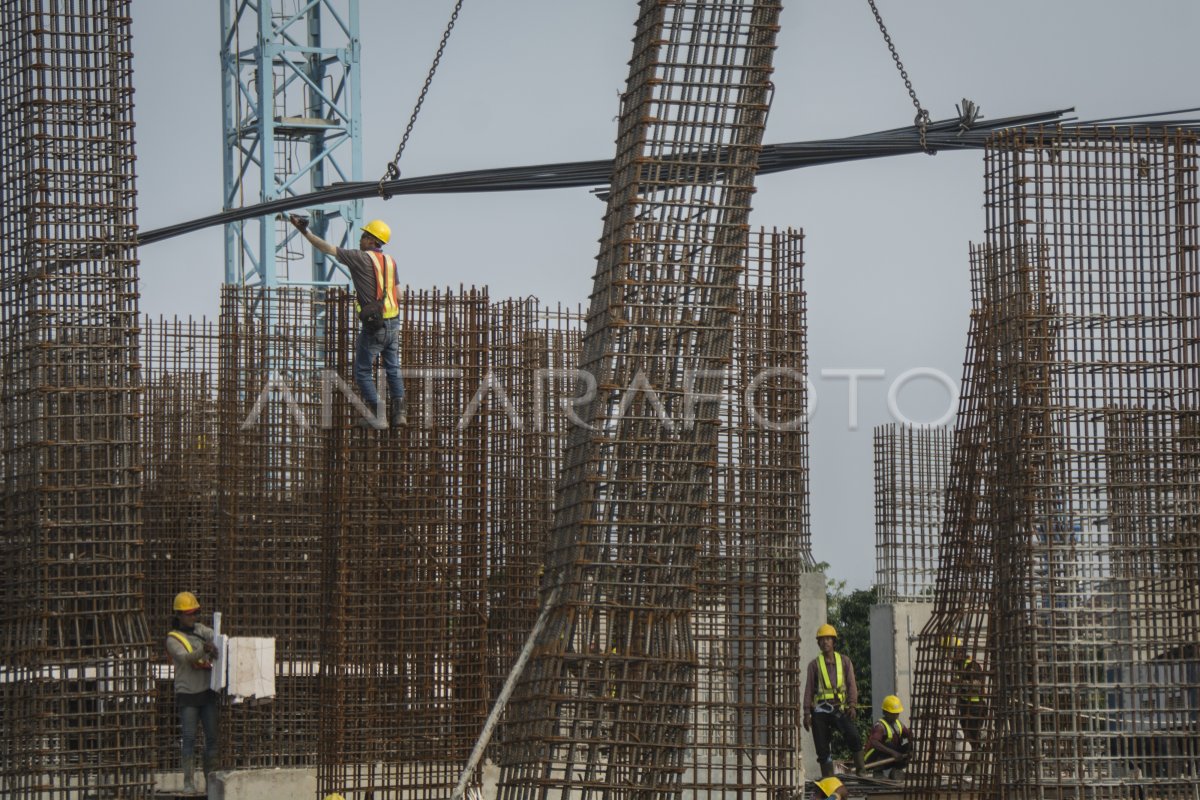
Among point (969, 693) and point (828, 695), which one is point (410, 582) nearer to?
point (828, 695)

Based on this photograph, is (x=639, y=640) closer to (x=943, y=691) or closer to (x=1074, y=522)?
(x=1074, y=522)

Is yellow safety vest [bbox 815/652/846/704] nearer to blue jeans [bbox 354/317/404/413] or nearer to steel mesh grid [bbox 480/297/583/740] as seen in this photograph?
steel mesh grid [bbox 480/297/583/740]

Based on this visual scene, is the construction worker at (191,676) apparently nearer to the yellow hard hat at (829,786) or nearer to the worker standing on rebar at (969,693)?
the yellow hard hat at (829,786)

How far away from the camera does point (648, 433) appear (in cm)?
1148

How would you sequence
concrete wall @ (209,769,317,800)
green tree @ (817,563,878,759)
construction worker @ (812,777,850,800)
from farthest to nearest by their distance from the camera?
green tree @ (817,563,878,759) < concrete wall @ (209,769,317,800) < construction worker @ (812,777,850,800)

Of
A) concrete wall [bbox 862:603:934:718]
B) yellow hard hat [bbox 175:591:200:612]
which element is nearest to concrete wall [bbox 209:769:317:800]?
yellow hard hat [bbox 175:591:200:612]

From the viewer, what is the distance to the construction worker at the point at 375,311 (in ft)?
45.6

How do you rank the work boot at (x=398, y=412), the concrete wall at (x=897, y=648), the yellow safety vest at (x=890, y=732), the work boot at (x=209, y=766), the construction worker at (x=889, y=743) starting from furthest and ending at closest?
the concrete wall at (x=897, y=648) < the yellow safety vest at (x=890, y=732) < the construction worker at (x=889, y=743) < the work boot at (x=209, y=766) < the work boot at (x=398, y=412)

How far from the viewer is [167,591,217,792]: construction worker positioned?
15500 millimetres

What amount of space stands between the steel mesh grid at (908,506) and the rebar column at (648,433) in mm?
14074

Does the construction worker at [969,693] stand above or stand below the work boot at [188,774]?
above

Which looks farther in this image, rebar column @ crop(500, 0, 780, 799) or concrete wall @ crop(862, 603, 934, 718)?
concrete wall @ crop(862, 603, 934, 718)

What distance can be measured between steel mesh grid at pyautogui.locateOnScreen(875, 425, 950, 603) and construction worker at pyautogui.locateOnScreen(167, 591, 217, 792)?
1192 cm

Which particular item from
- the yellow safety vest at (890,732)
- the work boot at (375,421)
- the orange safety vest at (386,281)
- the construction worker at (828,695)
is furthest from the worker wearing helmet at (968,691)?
the orange safety vest at (386,281)
